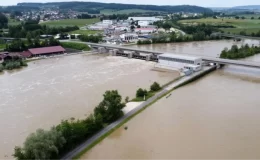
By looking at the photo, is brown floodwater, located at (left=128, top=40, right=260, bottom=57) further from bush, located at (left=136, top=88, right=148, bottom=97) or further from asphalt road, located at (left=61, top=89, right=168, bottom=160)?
asphalt road, located at (left=61, top=89, right=168, bottom=160)

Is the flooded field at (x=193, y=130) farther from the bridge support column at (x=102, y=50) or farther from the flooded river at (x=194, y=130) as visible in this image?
the bridge support column at (x=102, y=50)

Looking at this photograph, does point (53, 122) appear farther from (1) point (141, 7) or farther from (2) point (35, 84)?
(1) point (141, 7)

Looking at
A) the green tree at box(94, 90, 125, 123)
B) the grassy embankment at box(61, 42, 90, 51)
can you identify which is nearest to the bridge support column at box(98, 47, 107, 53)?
the grassy embankment at box(61, 42, 90, 51)

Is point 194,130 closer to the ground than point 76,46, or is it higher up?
closer to the ground

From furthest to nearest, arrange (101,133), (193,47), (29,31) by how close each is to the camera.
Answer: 1. (29,31)
2. (193,47)
3. (101,133)

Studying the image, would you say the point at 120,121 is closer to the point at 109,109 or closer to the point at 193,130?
the point at 109,109

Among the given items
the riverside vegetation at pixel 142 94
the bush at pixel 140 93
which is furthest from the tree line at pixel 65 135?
the bush at pixel 140 93

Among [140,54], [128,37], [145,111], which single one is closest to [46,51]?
[140,54]
